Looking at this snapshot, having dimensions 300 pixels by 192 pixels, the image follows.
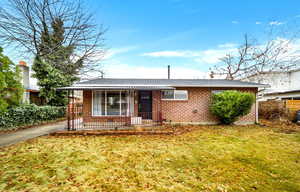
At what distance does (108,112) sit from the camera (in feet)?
30.8

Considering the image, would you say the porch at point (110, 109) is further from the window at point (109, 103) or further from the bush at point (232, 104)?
the bush at point (232, 104)

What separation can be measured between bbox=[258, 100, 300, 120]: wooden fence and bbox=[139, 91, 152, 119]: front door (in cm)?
1050

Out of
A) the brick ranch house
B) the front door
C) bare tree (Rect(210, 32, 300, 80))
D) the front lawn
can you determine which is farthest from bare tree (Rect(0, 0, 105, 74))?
bare tree (Rect(210, 32, 300, 80))

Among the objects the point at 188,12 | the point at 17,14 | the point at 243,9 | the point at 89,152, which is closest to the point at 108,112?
the point at 89,152

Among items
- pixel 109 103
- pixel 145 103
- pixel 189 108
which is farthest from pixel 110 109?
pixel 189 108

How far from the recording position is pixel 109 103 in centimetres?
941

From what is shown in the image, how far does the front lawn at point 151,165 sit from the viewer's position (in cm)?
314

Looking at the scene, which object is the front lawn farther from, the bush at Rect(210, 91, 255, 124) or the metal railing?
the bush at Rect(210, 91, 255, 124)

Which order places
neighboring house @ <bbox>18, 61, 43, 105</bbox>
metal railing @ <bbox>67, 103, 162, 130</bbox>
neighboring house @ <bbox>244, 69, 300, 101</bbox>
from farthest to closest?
neighboring house @ <bbox>244, 69, 300, 101</bbox> → neighboring house @ <bbox>18, 61, 43, 105</bbox> → metal railing @ <bbox>67, 103, 162, 130</bbox>

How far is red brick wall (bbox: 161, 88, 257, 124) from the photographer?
32.9 ft

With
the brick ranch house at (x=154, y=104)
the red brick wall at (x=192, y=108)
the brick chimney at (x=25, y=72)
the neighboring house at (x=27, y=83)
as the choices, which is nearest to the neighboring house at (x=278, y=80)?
the brick ranch house at (x=154, y=104)

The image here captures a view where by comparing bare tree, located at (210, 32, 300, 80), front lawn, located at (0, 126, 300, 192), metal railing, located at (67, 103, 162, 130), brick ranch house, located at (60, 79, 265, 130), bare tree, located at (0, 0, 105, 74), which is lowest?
front lawn, located at (0, 126, 300, 192)

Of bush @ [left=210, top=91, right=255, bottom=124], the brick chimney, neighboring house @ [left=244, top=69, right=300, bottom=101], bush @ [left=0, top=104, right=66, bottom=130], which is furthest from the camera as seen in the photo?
neighboring house @ [left=244, top=69, right=300, bottom=101]

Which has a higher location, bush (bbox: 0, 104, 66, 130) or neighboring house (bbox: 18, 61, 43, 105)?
neighboring house (bbox: 18, 61, 43, 105)
